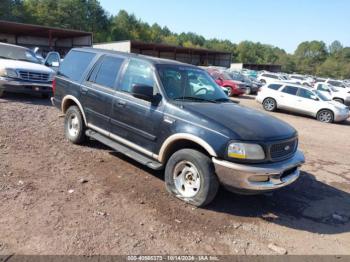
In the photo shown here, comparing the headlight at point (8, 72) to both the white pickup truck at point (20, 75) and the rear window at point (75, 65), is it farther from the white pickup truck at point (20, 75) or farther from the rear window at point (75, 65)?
the rear window at point (75, 65)

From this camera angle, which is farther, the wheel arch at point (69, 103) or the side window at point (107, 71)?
the wheel arch at point (69, 103)

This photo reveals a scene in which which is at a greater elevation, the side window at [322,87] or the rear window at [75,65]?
the rear window at [75,65]

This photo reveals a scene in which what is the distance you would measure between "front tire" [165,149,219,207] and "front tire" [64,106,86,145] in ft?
8.24

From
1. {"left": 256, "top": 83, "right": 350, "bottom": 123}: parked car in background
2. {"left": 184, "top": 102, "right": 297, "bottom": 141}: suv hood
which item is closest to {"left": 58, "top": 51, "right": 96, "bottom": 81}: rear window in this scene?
{"left": 184, "top": 102, "right": 297, "bottom": 141}: suv hood

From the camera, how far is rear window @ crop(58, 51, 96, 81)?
21.0 feet

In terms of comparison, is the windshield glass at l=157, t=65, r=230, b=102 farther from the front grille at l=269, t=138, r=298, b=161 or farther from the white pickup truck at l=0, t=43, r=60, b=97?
the white pickup truck at l=0, t=43, r=60, b=97

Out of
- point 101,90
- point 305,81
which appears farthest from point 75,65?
point 305,81

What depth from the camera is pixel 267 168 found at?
4.12m

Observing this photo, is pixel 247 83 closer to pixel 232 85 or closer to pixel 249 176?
pixel 232 85

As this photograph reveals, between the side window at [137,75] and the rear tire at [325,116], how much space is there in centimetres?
1344

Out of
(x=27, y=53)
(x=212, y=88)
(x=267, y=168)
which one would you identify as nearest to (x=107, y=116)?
(x=212, y=88)

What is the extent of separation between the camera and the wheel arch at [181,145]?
4191 mm

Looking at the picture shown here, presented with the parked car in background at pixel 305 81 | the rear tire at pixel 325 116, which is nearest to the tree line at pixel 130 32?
the parked car in background at pixel 305 81

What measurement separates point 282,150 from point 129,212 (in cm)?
227
